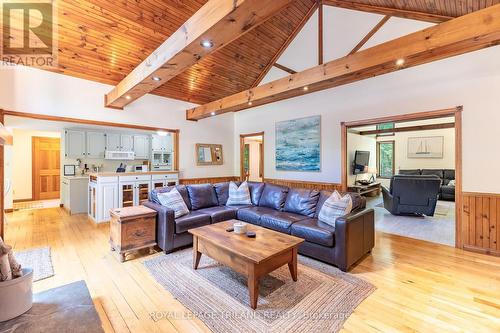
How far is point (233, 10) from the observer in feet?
5.57

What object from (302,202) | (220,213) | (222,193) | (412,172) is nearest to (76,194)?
(222,193)

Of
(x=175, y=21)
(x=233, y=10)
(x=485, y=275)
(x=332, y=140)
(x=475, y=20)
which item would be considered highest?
(x=175, y=21)

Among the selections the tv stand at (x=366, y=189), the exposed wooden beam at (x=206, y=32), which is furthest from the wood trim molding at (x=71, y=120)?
the tv stand at (x=366, y=189)

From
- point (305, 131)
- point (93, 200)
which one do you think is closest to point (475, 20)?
point (305, 131)

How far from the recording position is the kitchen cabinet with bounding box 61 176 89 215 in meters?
5.50

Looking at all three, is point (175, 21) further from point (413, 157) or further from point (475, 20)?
point (413, 157)

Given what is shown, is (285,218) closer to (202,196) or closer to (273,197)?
(273,197)

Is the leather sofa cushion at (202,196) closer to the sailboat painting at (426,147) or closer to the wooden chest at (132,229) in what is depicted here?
the wooden chest at (132,229)

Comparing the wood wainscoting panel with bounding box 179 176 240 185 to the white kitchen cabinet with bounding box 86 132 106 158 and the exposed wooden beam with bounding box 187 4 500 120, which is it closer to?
the white kitchen cabinet with bounding box 86 132 106 158

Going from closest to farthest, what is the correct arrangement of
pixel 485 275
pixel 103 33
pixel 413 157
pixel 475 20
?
pixel 475 20 → pixel 485 275 → pixel 103 33 → pixel 413 157

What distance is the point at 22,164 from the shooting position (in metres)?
6.99

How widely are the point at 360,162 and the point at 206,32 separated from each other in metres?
6.27

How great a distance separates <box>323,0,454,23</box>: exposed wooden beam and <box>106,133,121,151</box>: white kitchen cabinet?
20.5ft

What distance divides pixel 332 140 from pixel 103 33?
4.47 m
